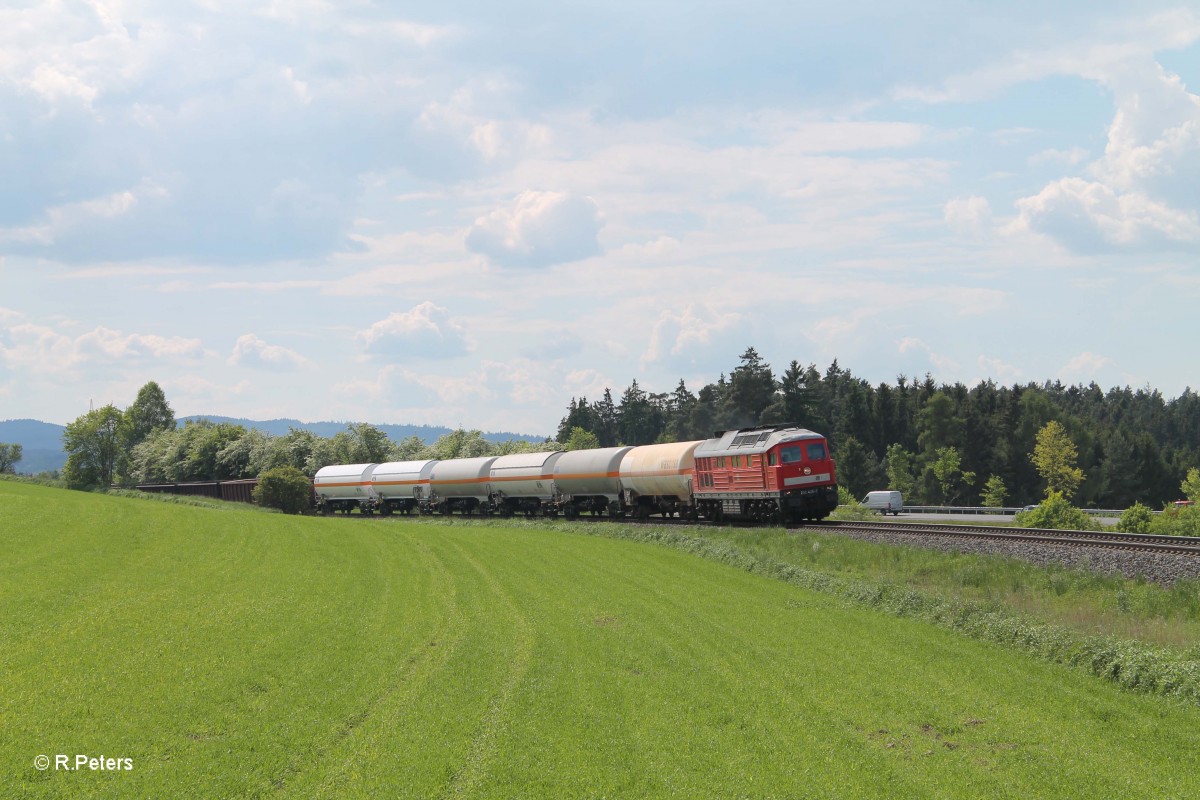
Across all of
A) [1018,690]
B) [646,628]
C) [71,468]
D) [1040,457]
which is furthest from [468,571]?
[71,468]

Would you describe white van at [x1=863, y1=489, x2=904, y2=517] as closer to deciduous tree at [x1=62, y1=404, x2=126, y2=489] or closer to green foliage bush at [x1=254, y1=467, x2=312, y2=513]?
green foliage bush at [x1=254, y1=467, x2=312, y2=513]

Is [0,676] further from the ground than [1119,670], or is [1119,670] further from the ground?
[0,676]

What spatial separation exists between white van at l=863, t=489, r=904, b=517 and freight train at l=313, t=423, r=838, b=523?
24.4 metres

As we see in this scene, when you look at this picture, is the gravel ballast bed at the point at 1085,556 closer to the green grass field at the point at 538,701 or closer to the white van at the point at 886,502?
the green grass field at the point at 538,701

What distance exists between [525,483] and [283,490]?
26.3 meters

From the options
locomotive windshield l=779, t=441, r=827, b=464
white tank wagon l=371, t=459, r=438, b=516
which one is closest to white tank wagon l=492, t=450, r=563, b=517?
white tank wagon l=371, t=459, r=438, b=516

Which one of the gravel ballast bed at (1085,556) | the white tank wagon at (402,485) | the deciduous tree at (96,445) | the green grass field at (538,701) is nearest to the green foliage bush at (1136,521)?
the gravel ballast bed at (1085,556)

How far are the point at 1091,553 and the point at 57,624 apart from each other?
24.5 m

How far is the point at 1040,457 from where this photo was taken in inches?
4198

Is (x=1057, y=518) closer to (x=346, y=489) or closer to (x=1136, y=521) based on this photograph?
(x=1136, y=521)

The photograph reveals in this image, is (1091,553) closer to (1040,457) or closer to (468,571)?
(468,571)

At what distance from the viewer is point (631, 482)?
157 ft

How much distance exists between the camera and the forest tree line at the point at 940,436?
11200 centimetres

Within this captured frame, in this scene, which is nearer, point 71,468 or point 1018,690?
point 1018,690
